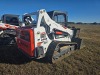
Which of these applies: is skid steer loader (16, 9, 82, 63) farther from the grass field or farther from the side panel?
the grass field

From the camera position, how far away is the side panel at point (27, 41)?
695 centimetres

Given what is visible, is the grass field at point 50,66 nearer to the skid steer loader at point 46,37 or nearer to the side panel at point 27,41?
the skid steer loader at point 46,37

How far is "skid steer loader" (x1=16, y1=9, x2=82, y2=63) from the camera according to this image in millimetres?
7098

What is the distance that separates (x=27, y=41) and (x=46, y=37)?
0.92 metres

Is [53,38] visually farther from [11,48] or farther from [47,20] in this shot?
[11,48]

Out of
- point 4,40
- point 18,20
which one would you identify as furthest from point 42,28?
point 18,20

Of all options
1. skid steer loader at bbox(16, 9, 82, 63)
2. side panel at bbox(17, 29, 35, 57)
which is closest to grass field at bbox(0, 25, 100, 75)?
skid steer loader at bbox(16, 9, 82, 63)

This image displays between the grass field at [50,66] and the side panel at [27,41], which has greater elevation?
the side panel at [27,41]

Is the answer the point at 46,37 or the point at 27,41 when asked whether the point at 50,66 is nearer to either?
the point at 46,37

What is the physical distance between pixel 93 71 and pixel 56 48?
1.96m

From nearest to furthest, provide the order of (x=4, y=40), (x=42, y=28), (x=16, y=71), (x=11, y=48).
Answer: (x=16, y=71) → (x=42, y=28) → (x=11, y=48) → (x=4, y=40)

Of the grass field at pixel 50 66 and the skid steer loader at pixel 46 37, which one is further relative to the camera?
the skid steer loader at pixel 46 37

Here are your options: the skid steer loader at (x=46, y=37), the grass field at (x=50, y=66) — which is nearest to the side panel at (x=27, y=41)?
the skid steer loader at (x=46, y=37)

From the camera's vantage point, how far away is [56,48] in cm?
773
